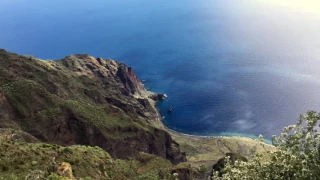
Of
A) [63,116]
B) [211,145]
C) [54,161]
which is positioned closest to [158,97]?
[211,145]

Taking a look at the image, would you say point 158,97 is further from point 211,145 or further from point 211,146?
point 211,146

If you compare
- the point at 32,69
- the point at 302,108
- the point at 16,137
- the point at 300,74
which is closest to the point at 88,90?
the point at 32,69

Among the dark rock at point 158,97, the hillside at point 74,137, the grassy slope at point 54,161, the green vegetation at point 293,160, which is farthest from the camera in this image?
the dark rock at point 158,97

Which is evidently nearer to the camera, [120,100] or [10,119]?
[10,119]

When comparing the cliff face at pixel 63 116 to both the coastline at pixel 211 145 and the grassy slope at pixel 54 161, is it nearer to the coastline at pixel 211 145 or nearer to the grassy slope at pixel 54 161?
the coastline at pixel 211 145

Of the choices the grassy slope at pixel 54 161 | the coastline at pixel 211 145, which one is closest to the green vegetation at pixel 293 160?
the grassy slope at pixel 54 161

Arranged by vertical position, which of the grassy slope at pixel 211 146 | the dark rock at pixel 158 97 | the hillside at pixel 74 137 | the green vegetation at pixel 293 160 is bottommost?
the green vegetation at pixel 293 160

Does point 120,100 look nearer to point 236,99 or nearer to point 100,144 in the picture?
point 100,144

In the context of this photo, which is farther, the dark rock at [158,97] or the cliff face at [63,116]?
the dark rock at [158,97]

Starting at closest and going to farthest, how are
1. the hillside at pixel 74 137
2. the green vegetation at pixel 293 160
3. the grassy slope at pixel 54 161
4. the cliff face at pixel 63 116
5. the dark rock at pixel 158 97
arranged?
the green vegetation at pixel 293 160 → the grassy slope at pixel 54 161 → the hillside at pixel 74 137 → the cliff face at pixel 63 116 → the dark rock at pixel 158 97
